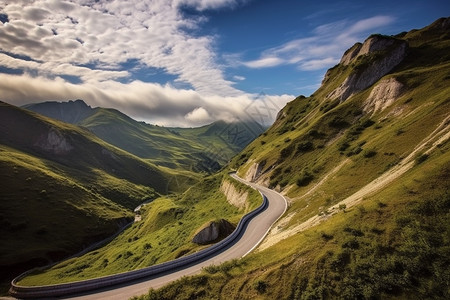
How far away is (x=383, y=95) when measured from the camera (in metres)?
78.0

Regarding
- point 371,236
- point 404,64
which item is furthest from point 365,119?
point 371,236

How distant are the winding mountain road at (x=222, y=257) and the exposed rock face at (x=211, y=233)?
4.18 m

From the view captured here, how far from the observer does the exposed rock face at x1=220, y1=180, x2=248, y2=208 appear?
268 ft

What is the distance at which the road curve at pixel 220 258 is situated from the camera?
31769 mm

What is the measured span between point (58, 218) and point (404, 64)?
15814 cm

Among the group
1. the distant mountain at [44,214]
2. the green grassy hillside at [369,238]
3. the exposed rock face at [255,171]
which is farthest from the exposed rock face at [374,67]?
the distant mountain at [44,214]

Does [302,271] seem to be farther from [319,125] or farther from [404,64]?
[404,64]

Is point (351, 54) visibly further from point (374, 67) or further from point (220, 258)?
point (220, 258)

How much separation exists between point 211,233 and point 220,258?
10.9 m

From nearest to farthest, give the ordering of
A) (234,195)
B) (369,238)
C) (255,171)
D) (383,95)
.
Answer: (369,238) < (383,95) < (234,195) < (255,171)

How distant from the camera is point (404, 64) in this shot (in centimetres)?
9269

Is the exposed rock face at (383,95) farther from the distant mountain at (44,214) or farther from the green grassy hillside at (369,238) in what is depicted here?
the distant mountain at (44,214)

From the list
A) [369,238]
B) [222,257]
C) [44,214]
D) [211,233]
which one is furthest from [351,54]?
[44,214]

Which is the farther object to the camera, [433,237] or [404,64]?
[404,64]
